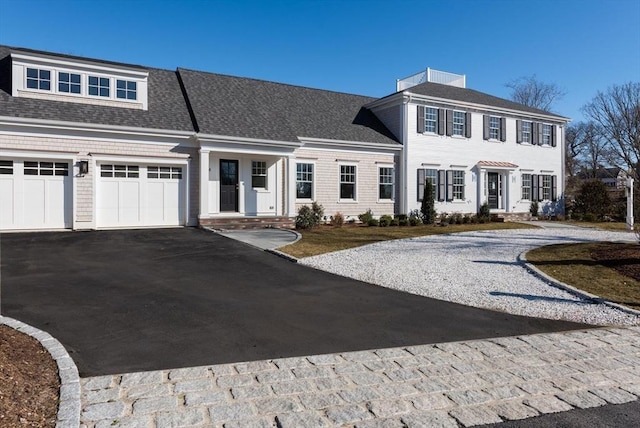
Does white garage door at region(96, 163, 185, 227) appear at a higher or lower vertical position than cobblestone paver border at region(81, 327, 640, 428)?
higher

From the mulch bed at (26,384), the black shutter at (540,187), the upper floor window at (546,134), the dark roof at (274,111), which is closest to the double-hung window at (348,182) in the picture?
the dark roof at (274,111)

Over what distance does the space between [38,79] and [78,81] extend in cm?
121

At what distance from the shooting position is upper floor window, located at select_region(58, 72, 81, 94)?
50.2ft

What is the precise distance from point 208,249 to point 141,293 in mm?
4705

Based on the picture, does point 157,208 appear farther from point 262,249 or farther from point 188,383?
point 188,383

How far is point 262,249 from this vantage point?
39.4ft

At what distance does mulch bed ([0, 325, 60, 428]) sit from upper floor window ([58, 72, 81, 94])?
13.2 m

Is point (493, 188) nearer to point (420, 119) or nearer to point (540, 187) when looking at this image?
point (540, 187)

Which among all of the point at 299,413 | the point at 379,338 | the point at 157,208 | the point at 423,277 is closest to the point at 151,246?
the point at 157,208

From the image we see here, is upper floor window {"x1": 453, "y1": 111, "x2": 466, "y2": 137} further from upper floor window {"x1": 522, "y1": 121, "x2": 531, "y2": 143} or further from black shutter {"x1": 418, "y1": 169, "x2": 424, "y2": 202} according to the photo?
upper floor window {"x1": 522, "y1": 121, "x2": 531, "y2": 143}

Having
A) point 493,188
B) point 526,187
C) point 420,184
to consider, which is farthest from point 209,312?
point 526,187

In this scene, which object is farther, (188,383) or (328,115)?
(328,115)

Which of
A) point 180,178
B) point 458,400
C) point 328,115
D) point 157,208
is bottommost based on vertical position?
point 458,400

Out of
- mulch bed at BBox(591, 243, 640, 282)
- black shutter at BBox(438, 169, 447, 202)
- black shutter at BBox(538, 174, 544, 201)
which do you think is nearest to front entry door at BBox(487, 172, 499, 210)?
black shutter at BBox(538, 174, 544, 201)
